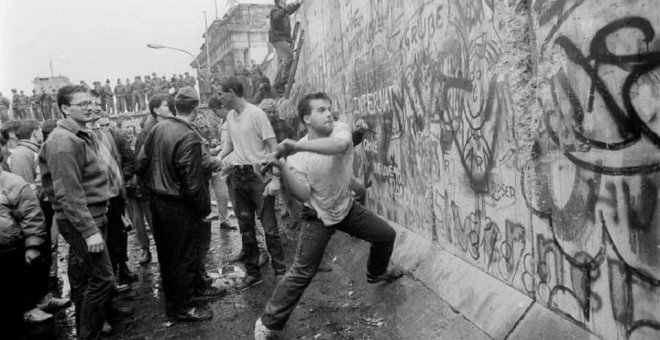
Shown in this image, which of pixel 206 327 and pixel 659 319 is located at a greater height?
pixel 659 319

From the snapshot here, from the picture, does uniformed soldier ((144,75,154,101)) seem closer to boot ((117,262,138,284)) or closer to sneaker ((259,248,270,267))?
boot ((117,262,138,284))

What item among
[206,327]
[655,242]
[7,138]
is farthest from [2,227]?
[655,242]

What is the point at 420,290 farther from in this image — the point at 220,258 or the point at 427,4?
the point at 220,258

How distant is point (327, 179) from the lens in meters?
3.58

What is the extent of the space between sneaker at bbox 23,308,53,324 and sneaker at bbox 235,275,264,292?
1821 mm

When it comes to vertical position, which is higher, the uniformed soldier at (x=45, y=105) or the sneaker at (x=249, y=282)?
the uniformed soldier at (x=45, y=105)

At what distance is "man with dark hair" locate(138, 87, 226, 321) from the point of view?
13.5ft

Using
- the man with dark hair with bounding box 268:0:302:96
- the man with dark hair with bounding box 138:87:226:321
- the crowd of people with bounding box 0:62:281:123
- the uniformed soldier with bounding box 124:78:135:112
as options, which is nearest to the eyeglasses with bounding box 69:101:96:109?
the man with dark hair with bounding box 138:87:226:321

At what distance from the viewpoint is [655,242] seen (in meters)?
2.00

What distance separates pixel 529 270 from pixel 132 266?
17.3 feet

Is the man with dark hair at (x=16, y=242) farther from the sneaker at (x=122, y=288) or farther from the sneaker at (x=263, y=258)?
the sneaker at (x=263, y=258)

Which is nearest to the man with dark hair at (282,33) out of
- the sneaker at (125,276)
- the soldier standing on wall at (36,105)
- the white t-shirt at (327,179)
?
the sneaker at (125,276)

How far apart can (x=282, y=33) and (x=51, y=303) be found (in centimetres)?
623

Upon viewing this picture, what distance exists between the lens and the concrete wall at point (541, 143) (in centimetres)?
204
